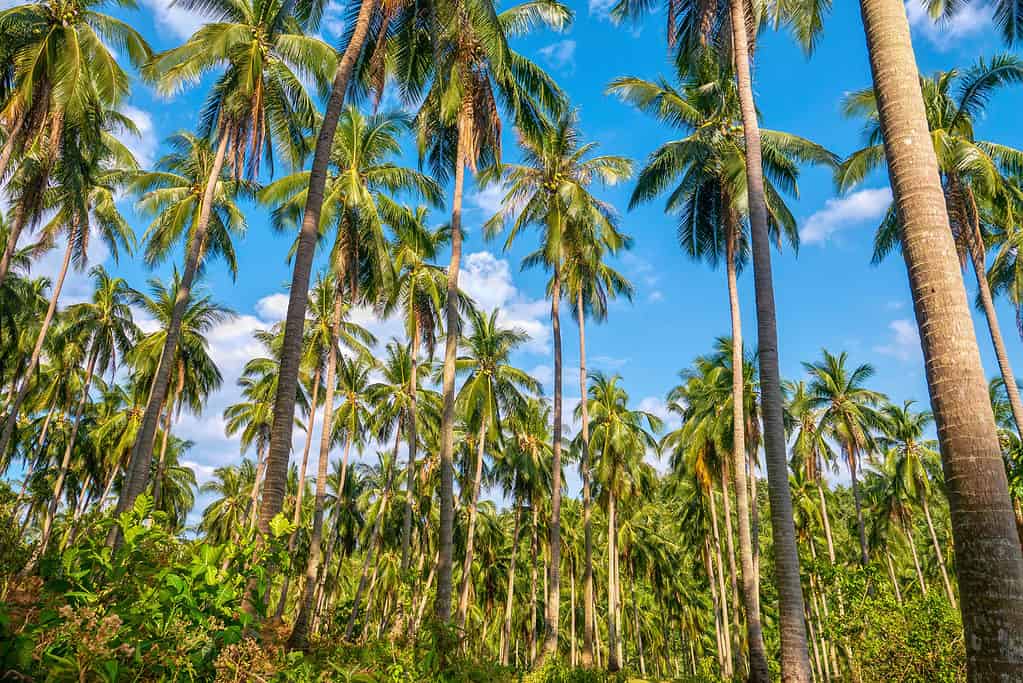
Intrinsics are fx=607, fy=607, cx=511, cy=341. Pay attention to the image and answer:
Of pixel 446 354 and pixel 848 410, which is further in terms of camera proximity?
pixel 848 410

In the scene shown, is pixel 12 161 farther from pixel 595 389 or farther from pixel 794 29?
pixel 595 389

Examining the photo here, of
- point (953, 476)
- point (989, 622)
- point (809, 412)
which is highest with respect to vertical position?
point (809, 412)

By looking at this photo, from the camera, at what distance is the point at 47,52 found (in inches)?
567

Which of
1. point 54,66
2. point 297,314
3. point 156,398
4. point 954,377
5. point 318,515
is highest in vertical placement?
point 54,66

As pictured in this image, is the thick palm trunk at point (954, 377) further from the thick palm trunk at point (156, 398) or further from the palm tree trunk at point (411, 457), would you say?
the palm tree trunk at point (411, 457)

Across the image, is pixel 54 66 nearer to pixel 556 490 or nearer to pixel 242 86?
pixel 242 86

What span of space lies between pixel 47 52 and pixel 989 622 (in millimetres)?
19516

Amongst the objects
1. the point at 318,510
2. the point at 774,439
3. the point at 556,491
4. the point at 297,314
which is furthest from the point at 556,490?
the point at 297,314

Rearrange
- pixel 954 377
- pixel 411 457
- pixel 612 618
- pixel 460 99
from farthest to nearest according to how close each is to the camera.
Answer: pixel 612 618, pixel 411 457, pixel 460 99, pixel 954 377

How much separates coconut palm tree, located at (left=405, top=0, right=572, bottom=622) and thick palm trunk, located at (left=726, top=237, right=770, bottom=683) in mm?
7171

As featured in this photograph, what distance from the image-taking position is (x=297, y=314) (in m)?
9.22

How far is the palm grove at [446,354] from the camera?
388 cm

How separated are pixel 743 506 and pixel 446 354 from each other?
9239 mm

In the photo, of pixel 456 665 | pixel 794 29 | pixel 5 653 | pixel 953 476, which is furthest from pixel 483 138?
pixel 5 653
